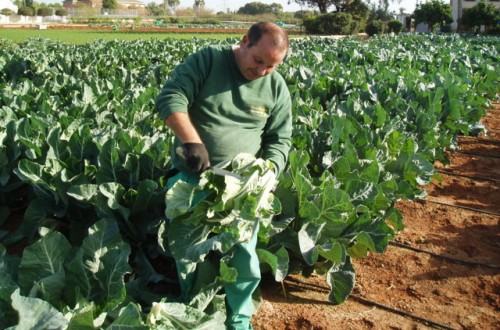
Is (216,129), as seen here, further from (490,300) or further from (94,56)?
(94,56)

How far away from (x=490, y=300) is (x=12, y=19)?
82.1 metres

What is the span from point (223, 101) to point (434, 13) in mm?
50336

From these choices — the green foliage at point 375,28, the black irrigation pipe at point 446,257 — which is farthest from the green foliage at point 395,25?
the black irrigation pipe at point 446,257

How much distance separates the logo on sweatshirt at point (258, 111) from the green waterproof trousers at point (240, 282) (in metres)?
0.47

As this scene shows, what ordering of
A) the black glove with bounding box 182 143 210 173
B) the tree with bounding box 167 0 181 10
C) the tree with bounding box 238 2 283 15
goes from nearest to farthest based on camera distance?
the black glove with bounding box 182 143 210 173, the tree with bounding box 238 2 283 15, the tree with bounding box 167 0 181 10

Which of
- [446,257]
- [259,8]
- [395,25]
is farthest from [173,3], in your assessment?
[446,257]

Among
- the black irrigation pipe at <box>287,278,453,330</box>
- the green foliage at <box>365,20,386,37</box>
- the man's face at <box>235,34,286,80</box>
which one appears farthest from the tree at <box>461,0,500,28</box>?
the man's face at <box>235,34,286,80</box>

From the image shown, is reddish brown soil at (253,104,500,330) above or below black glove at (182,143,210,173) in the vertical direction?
below

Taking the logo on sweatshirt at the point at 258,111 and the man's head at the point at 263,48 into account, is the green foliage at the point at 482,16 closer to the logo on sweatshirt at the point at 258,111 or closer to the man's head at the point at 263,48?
the logo on sweatshirt at the point at 258,111

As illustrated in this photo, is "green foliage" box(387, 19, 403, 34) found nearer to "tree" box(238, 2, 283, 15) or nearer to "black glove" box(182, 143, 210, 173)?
"black glove" box(182, 143, 210, 173)

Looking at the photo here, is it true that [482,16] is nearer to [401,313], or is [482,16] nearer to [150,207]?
[401,313]

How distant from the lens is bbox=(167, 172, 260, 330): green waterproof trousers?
2.65m

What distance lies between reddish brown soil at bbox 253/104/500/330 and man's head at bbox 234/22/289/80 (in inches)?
62.0

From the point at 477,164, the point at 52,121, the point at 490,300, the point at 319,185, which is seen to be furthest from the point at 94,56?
the point at 490,300
